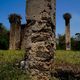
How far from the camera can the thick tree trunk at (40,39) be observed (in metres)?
8.08

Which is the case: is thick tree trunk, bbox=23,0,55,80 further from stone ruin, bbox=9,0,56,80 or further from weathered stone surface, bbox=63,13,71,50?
weathered stone surface, bbox=63,13,71,50

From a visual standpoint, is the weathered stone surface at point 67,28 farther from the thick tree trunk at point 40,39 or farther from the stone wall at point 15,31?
the thick tree trunk at point 40,39

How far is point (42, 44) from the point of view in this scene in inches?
322

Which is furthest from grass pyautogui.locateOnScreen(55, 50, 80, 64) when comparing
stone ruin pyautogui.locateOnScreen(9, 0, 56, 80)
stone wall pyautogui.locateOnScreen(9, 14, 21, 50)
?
stone wall pyautogui.locateOnScreen(9, 14, 21, 50)

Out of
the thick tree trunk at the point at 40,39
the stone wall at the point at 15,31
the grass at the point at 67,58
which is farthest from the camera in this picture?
the stone wall at the point at 15,31

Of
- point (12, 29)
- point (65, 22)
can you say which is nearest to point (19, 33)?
point (12, 29)

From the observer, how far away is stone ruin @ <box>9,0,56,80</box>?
318 inches

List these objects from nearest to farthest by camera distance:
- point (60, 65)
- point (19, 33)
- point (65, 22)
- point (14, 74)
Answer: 1. point (14, 74)
2. point (60, 65)
3. point (19, 33)
4. point (65, 22)

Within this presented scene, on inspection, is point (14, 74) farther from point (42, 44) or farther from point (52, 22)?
point (52, 22)

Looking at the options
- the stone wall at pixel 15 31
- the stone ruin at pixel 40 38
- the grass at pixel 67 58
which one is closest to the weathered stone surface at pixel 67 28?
the stone wall at pixel 15 31

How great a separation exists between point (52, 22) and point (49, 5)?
0.49 meters

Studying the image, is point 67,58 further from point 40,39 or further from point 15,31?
point 15,31

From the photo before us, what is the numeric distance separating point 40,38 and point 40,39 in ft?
0.09

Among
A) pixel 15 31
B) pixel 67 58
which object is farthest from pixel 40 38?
pixel 15 31
